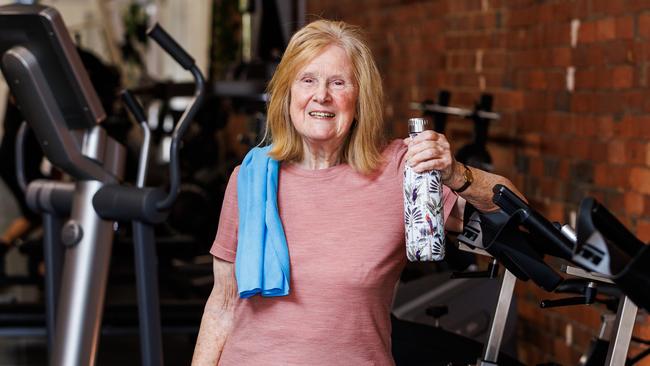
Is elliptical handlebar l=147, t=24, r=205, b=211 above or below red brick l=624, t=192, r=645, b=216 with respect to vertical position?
above

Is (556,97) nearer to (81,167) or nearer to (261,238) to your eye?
(81,167)

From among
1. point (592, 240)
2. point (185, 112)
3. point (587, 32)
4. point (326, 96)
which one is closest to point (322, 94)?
point (326, 96)

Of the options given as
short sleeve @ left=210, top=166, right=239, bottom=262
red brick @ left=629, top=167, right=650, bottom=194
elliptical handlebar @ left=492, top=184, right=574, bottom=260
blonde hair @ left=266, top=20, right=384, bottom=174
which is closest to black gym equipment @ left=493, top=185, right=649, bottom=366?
elliptical handlebar @ left=492, top=184, right=574, bottom=260

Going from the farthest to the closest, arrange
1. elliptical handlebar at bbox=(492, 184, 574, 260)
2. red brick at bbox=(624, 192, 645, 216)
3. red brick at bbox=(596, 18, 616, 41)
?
1. red brick at bbox=(596, 18, 616, 41)
2. red brick at bbox=(624, 192, 645, 216)
3. elliptical handlebar at bbox=(492, 184, 574, 260)

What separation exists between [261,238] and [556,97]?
75.0 inches

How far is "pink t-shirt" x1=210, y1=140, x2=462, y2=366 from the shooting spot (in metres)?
1.97

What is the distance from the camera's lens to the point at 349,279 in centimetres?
197

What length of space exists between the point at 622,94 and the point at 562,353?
36.7 inches

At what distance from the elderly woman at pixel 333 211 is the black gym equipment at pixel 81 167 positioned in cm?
104

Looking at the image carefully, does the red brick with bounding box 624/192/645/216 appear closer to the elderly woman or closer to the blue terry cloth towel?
the elderly woman

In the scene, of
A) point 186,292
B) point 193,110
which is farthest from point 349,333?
point 186,292

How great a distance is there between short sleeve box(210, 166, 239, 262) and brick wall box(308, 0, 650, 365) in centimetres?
90

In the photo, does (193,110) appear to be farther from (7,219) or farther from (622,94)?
(7,219)

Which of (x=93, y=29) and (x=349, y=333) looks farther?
(x=93, y=29)
